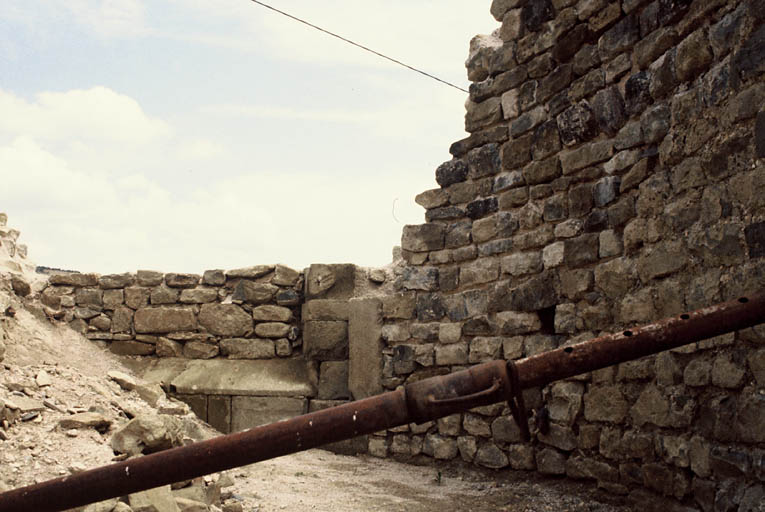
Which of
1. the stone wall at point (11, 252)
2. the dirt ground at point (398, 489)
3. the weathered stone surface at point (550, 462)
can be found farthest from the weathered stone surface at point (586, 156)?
the stone wall at point (11, 252)

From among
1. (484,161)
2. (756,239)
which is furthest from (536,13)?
(756,239)

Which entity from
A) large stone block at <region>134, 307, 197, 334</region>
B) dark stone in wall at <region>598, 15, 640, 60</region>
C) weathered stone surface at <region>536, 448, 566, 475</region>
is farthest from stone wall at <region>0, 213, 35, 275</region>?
dark stone in wall at <region>598, 15, 640, 60</region>

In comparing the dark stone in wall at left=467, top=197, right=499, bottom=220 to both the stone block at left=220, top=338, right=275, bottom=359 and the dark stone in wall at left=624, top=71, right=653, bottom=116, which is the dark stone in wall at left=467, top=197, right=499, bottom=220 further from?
the stone block at left=220, top=338, right=275, bottom=359

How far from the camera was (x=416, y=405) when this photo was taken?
77.4 inches

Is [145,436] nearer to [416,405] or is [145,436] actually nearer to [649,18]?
[416,405]

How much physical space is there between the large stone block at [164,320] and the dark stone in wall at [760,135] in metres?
4.81

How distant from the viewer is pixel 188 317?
19.7 feet

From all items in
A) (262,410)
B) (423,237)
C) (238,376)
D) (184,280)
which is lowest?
(262,410)

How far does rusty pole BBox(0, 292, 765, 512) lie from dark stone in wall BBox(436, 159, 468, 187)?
2.91 metres

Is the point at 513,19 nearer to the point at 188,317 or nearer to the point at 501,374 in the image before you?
the point at 501,374

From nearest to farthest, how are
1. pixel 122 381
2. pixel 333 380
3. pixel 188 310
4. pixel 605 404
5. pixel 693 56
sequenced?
1. pixel 693 56
2. pixel 605 404
3. pixel 122 381
4. pixel 333 380
5. pixel 188 310

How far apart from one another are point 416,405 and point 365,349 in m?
3.28

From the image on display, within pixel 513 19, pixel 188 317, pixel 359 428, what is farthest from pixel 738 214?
pixel 188 317

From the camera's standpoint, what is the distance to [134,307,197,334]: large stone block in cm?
601
